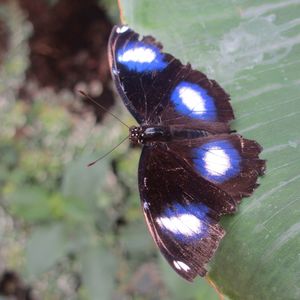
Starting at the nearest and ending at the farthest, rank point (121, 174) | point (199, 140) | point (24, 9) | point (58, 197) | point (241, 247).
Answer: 1. point (241, 247)
2. point (199, 140)
3. point (58, 197)
4. point (121, 174)
5. point (24, 9)

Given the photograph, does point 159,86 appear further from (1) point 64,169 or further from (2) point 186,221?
(1) point 64,169

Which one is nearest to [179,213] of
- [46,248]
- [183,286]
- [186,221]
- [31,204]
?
[186,221]

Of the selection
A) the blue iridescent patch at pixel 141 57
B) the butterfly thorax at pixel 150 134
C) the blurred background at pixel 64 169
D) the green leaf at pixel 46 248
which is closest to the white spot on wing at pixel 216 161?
the butterfly thorax at pixel 150 134

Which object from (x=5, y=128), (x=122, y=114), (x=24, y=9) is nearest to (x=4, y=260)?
(x=5, y=128)

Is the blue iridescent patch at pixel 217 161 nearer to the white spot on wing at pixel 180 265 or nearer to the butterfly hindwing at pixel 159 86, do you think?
the butterfly hindwing at pixel 159 86

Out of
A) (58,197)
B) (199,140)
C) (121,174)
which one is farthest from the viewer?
(121,174)

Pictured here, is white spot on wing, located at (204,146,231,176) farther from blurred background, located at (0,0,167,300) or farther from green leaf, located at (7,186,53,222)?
green leaf, located at (7,186,53,222)

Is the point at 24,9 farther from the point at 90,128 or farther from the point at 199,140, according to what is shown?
the point at 199,140
